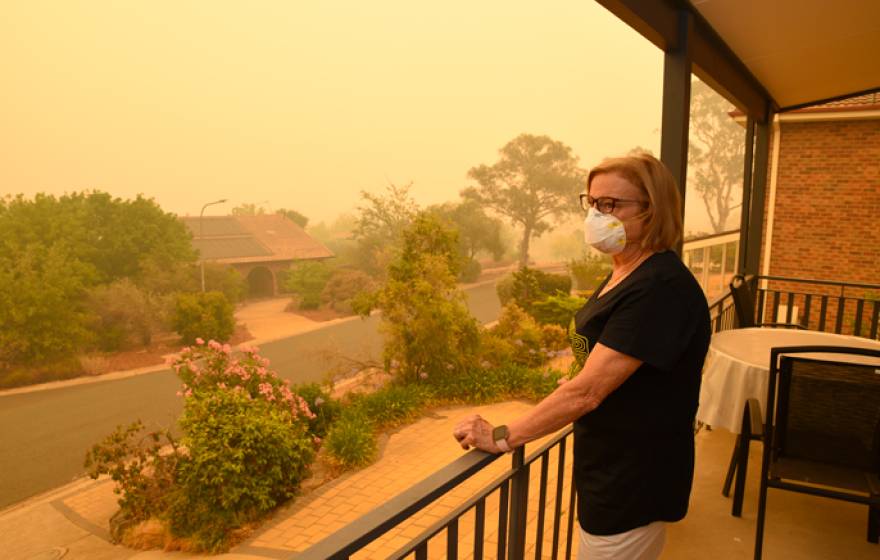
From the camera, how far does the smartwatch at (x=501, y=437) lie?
1122mm

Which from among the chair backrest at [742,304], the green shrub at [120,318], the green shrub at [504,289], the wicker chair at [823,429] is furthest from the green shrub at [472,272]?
the wicker chair at [823,429]

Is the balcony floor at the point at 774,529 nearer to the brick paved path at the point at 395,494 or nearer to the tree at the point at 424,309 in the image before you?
the brick paved path at the point at 395,494

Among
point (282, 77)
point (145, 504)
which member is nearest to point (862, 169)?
point (145, 504)

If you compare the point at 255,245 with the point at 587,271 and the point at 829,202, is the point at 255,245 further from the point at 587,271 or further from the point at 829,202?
the point at 829,202

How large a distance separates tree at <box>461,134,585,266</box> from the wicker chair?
3474 cm

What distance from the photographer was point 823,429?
1927 millimetres

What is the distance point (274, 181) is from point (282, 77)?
9784mm

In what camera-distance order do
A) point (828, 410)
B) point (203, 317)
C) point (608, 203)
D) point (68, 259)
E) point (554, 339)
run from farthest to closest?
point (203, 317) < point (68, 259) < point (554, 339) < point (828, 410) < point (608, 203)

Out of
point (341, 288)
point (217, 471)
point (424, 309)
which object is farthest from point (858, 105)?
point (341, 288)

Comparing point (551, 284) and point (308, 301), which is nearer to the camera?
point (551, 284)

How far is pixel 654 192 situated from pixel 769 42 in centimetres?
332

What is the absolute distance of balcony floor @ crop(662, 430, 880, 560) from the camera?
2182mm

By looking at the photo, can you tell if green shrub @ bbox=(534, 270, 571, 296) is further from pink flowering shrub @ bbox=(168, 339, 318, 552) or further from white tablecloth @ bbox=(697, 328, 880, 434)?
white tablecloth @ bbox=(697, 328, 880, 434)

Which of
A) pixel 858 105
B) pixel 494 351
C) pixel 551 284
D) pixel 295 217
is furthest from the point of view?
pixel 295 217
